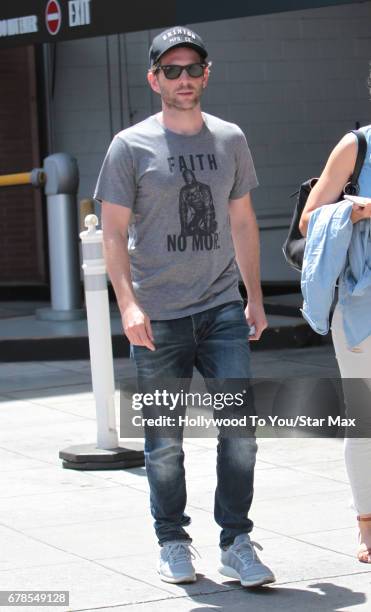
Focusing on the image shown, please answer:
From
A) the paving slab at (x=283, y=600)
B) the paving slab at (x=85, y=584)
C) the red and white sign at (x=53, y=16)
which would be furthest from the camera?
the red and white sign at (x=53, y=16)

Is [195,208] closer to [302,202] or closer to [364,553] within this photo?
[302,202]

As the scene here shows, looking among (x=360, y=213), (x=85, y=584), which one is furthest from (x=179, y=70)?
(x=85, y=584)

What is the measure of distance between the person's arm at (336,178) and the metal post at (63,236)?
710cm

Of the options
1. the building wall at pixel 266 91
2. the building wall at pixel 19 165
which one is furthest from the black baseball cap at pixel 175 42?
the building wall at pixel 19 165

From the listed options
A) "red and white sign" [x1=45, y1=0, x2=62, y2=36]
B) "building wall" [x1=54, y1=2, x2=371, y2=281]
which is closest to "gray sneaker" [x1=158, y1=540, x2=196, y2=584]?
"red and white sign" [x1=45, y1=0, x2=62, y2=36]

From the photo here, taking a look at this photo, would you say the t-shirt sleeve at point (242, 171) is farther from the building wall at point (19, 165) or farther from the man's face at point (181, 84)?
the building wall at point (19, 165)

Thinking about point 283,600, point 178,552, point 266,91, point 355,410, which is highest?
point 266,91

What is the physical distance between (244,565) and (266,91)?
10441mm

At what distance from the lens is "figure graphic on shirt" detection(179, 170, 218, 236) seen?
479 cm

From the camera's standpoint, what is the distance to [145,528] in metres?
5.76

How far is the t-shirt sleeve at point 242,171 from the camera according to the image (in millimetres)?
4992

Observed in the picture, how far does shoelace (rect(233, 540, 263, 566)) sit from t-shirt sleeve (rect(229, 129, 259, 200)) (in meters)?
1.31

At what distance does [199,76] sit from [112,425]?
280 cm

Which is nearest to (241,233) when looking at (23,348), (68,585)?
(68,585)
